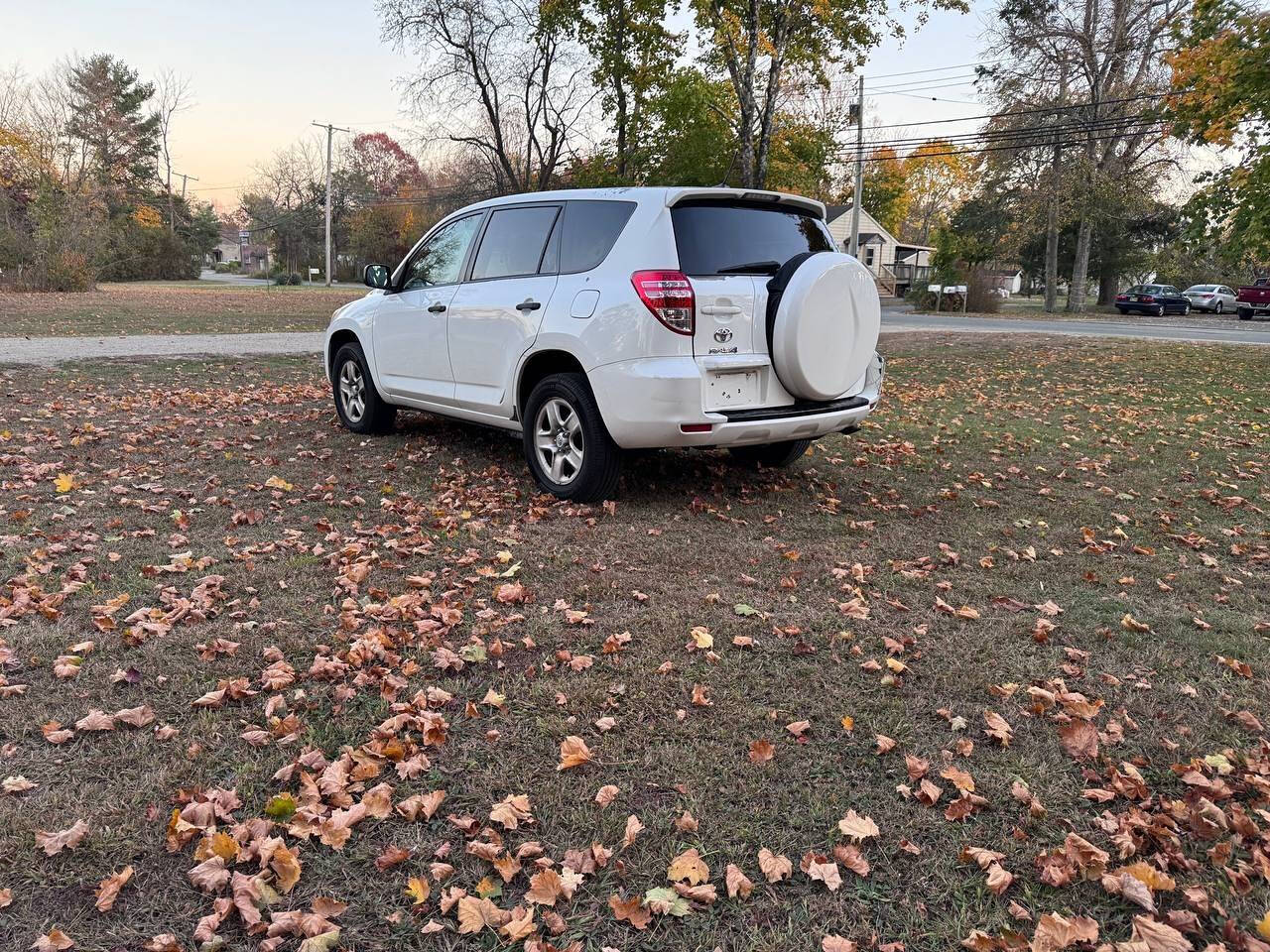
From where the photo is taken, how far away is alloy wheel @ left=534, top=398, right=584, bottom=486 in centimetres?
572

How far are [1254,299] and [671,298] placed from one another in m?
38.0

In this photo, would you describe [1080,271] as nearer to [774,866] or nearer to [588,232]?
[588,232]

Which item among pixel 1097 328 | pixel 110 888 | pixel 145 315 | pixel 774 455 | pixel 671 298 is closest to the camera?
pixel 110 888

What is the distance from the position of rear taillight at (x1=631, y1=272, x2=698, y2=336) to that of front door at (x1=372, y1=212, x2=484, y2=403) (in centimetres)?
213

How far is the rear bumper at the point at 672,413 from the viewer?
5.06 metres

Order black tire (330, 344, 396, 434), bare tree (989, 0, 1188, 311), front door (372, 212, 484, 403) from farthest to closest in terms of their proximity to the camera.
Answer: bare tree (989, 0, 1188, 311), black tire (330, 344, 396, 434), front door (372, 212, 484, 403)

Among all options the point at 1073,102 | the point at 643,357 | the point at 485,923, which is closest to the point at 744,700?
the point at 485,923

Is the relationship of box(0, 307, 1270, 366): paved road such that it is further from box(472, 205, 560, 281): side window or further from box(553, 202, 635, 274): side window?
box(553, 202, 635, 274): side window

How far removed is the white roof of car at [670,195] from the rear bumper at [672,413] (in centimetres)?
103

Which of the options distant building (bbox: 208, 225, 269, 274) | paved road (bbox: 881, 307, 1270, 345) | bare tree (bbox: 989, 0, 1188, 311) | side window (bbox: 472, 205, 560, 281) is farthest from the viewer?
distant building (bbox: 208, 225, 269, 274)

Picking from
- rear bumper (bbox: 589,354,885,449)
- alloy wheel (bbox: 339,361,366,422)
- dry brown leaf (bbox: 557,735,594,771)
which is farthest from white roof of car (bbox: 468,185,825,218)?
dry brown leaf (bbox: 557,735,594,771)

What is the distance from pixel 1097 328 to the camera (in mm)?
25875

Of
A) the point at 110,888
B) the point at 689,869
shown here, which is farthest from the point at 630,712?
the point at 110,888

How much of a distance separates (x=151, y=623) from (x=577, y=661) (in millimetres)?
1868
